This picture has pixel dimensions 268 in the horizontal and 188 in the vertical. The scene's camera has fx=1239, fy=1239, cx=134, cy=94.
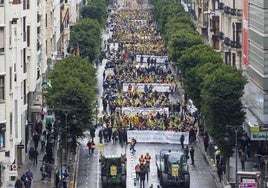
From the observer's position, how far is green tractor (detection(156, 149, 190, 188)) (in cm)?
8288

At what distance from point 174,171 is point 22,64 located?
20481 mm

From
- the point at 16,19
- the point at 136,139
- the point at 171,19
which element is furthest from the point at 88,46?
the point at 16,19

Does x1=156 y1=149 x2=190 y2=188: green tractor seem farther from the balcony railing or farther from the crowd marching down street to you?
the balcony railing

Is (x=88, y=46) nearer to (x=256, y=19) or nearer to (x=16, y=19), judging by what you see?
(x=256, y=19)

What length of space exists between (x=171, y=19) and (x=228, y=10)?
131 feet

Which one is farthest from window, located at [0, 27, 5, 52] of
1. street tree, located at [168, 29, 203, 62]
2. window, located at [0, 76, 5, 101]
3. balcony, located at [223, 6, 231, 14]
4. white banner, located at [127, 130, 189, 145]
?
street tree, located at [168, 29, 203, 62]

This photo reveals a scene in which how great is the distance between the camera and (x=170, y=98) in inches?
5143

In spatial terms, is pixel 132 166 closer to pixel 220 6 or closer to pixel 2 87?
pixel 2 87

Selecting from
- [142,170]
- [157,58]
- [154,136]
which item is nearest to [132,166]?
[142,170]

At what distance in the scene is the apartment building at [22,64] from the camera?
253 ft

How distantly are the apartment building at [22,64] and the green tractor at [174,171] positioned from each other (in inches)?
400

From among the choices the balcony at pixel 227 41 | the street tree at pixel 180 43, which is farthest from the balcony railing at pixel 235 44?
the street tree at pixel 180 43

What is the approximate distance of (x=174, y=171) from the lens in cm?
8319

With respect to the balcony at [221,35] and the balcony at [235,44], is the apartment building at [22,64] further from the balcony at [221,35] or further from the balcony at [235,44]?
the balcony at [235,44]
